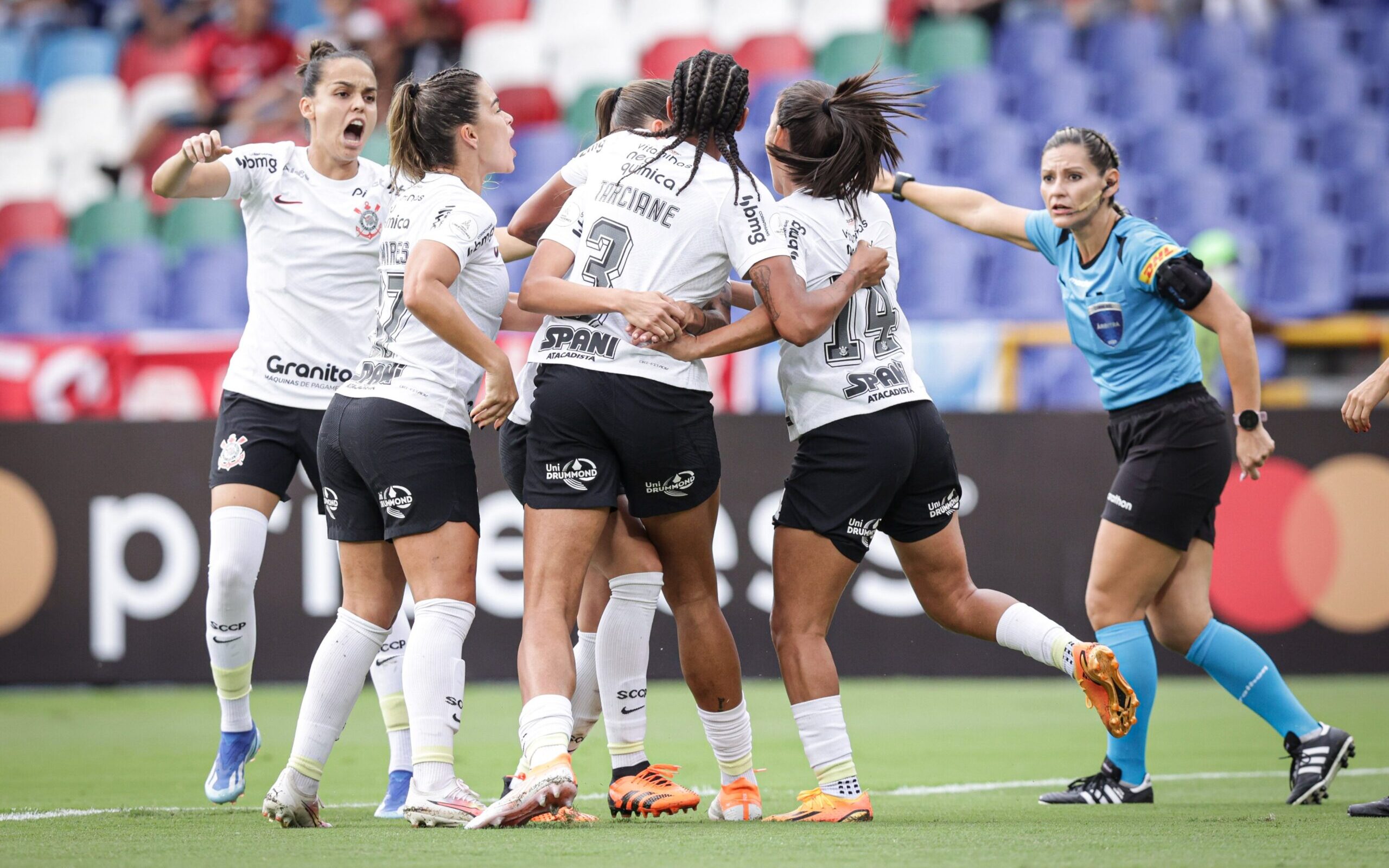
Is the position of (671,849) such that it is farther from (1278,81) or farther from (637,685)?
(1278,81)

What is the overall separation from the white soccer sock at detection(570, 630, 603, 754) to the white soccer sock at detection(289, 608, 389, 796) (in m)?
0.78

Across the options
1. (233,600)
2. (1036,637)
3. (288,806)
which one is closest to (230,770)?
(233,600)

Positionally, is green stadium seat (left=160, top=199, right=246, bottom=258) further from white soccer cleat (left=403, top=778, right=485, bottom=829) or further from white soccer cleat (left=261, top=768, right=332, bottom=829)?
white soccer cleat (left=403, top=778, right=485, bottom=829)

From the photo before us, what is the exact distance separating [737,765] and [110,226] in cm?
1068

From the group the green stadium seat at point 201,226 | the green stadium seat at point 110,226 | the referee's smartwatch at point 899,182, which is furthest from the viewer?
the green stadium seat at point 110,226

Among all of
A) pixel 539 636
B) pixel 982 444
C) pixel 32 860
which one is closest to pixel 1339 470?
pixel 982 444

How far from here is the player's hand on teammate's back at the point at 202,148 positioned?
4715mm

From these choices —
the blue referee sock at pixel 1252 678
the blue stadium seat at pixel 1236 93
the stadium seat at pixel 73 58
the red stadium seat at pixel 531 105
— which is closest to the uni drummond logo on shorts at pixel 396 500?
the blue referee sock at pixel 1252 678

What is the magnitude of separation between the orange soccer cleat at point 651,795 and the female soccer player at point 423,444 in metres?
0.49

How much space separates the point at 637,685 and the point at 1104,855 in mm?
1518

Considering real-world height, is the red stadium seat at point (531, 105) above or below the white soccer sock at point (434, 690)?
above

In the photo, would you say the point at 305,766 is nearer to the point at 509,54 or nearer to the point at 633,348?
the point at 633,348

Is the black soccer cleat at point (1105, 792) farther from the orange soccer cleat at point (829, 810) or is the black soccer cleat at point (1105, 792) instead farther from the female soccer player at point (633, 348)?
the female soccer player at point (633, 348)

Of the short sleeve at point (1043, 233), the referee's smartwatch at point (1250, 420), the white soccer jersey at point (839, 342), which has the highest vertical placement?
the short sleeve at point (1043, 233)
